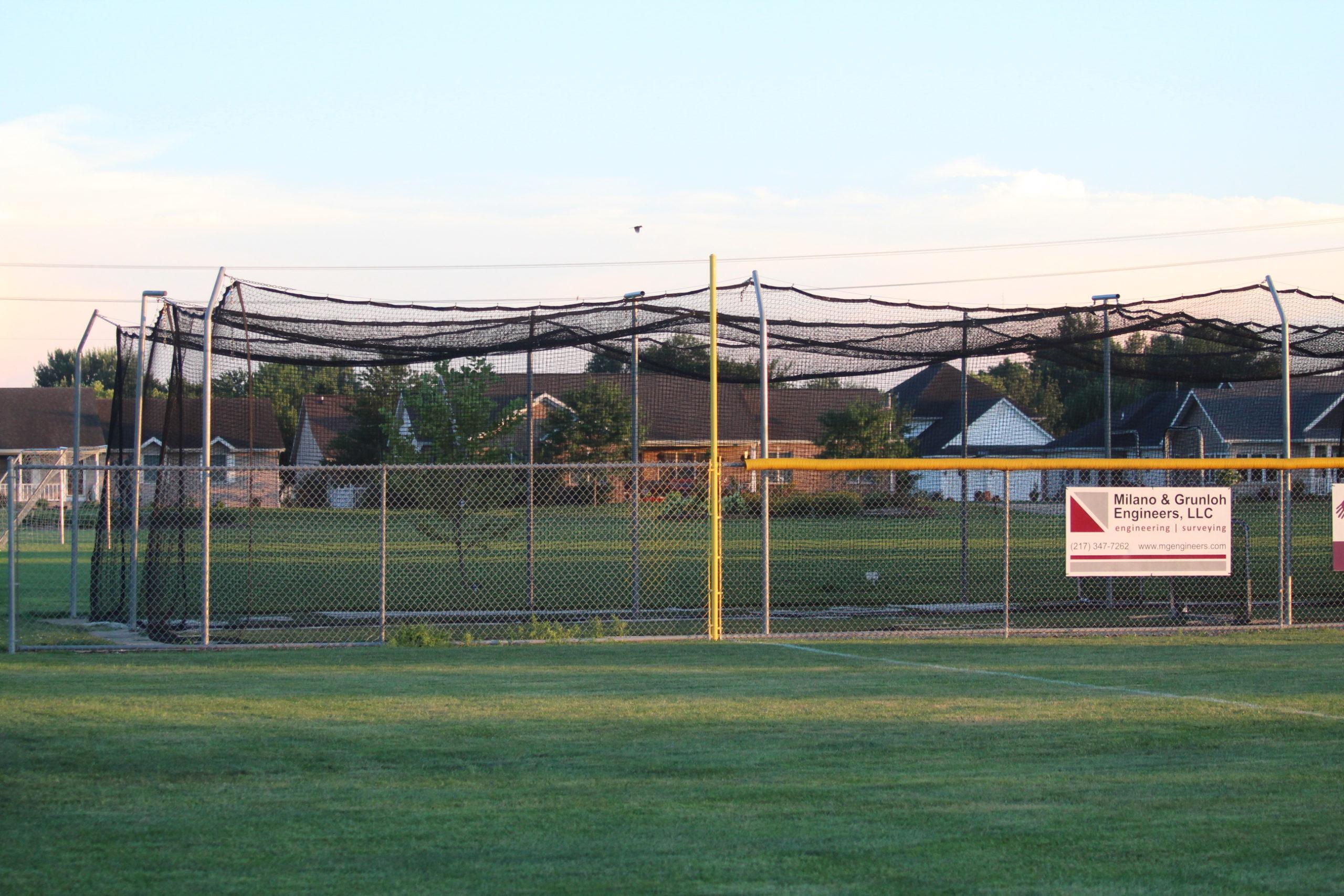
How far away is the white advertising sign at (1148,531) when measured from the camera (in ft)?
35.2

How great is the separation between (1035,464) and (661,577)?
22.5ft

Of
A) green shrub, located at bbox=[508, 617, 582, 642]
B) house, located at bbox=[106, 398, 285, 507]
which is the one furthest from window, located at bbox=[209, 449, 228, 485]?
green shrub, located at bbox=[508, 617, 582, 642]

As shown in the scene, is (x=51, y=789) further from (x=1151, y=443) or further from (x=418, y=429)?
(x=1151, y=443)

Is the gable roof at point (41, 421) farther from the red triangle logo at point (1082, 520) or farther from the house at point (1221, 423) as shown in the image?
the red triangle logo at point (1082, 520)

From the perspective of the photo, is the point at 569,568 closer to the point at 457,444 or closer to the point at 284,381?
the point at 457,444

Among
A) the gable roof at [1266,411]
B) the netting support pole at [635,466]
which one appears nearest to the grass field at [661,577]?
the netting support pole at [635,466]

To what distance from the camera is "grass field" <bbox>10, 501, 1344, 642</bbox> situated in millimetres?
12000

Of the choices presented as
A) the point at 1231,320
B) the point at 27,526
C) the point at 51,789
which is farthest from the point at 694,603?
the point at 27,526

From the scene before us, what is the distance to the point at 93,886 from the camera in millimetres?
3887

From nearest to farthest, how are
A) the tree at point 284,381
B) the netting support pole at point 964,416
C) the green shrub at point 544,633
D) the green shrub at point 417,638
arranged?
the green shrub at point 417,638
the green shrub at point 544,633
the netting support pole at point 964,416
the tree at point 284,381

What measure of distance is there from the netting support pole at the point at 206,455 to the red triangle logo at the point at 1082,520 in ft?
25.7

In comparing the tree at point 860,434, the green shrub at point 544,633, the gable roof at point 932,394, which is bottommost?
the green shrub at point 544,633

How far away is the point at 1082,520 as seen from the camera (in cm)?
1074

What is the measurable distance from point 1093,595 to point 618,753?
9419 millimetres
